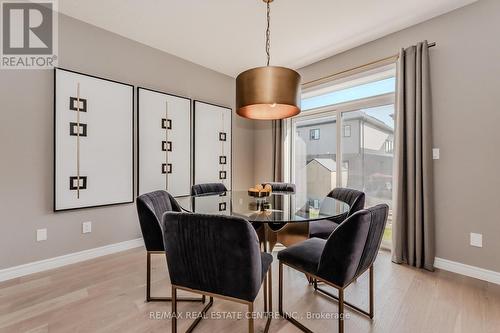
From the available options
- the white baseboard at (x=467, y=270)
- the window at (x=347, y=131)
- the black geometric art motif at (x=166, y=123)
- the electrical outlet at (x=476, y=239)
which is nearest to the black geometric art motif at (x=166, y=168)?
the black geometric art motif at (x=166, y=123)

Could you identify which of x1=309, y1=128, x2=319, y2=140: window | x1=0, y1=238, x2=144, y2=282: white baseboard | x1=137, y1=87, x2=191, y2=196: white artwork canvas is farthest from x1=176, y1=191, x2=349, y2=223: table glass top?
x1=309, y1=128, x2=319, y2=140: window

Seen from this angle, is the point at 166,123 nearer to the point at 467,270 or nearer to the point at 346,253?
the point at 346,253

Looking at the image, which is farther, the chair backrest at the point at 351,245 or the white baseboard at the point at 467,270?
the white baseboard at the point at 467,270

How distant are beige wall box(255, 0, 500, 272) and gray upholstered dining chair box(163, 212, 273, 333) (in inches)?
93.5

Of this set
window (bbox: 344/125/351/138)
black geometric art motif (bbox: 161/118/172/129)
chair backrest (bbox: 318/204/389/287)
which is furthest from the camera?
window (bbox: 344/125/351/138)

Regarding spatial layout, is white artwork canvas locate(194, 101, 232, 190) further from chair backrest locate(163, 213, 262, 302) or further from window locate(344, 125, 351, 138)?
chair backrest locate(163, 213, 262, 302)

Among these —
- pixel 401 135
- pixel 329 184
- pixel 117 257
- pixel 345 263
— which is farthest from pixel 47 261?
pixel 401 135

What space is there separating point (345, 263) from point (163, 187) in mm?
2698

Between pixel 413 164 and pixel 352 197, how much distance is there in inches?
37.7

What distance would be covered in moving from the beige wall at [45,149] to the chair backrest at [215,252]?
2042 mm

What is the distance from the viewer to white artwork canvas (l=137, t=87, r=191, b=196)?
3.19 meters

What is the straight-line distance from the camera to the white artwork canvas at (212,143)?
3.78 m

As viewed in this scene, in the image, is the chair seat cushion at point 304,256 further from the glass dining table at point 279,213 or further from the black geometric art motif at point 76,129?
the black geometric art motif at point 76,129

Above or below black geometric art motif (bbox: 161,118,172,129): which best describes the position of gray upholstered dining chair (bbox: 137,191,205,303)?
below
